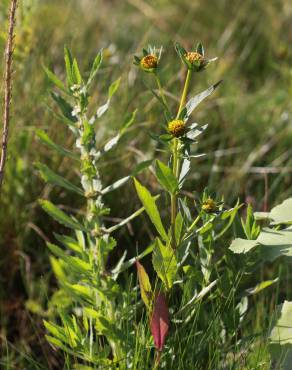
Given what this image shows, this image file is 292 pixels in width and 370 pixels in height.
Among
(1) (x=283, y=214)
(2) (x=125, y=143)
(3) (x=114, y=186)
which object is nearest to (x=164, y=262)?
(3) (x=114, y=186)

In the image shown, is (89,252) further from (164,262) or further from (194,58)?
(194,58)

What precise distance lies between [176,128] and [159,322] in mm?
327

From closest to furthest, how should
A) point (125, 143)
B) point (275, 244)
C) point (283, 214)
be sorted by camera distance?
point (275, 244), point (283, 214), point (125, 143)

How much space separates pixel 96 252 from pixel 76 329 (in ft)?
0.49

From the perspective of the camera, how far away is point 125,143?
2.05 meters

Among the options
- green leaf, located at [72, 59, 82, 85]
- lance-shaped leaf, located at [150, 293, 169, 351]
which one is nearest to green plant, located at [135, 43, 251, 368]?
lance-shaped leaf, located at [150, 293, 169, 351]

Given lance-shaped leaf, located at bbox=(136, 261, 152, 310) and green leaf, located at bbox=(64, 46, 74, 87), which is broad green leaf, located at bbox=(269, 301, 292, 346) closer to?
lance-shaped leaf, located at bbox=(136, 261, 152, 310)

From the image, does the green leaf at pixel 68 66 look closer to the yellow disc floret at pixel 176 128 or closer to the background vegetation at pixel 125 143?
the background vegetation at pixel 125 143

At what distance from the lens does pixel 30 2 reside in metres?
2.05

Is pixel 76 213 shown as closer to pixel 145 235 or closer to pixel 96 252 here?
pixel 145 235

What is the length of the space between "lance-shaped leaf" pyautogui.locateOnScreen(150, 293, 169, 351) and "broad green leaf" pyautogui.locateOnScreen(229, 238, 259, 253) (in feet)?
0.49

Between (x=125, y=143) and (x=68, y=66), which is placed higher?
(x=68, y=66)

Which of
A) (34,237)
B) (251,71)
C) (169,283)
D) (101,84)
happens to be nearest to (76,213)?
(34,237)

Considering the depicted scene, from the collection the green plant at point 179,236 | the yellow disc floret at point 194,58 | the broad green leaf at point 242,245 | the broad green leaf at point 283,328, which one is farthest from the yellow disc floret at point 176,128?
the broad green leaf at point 283,328
